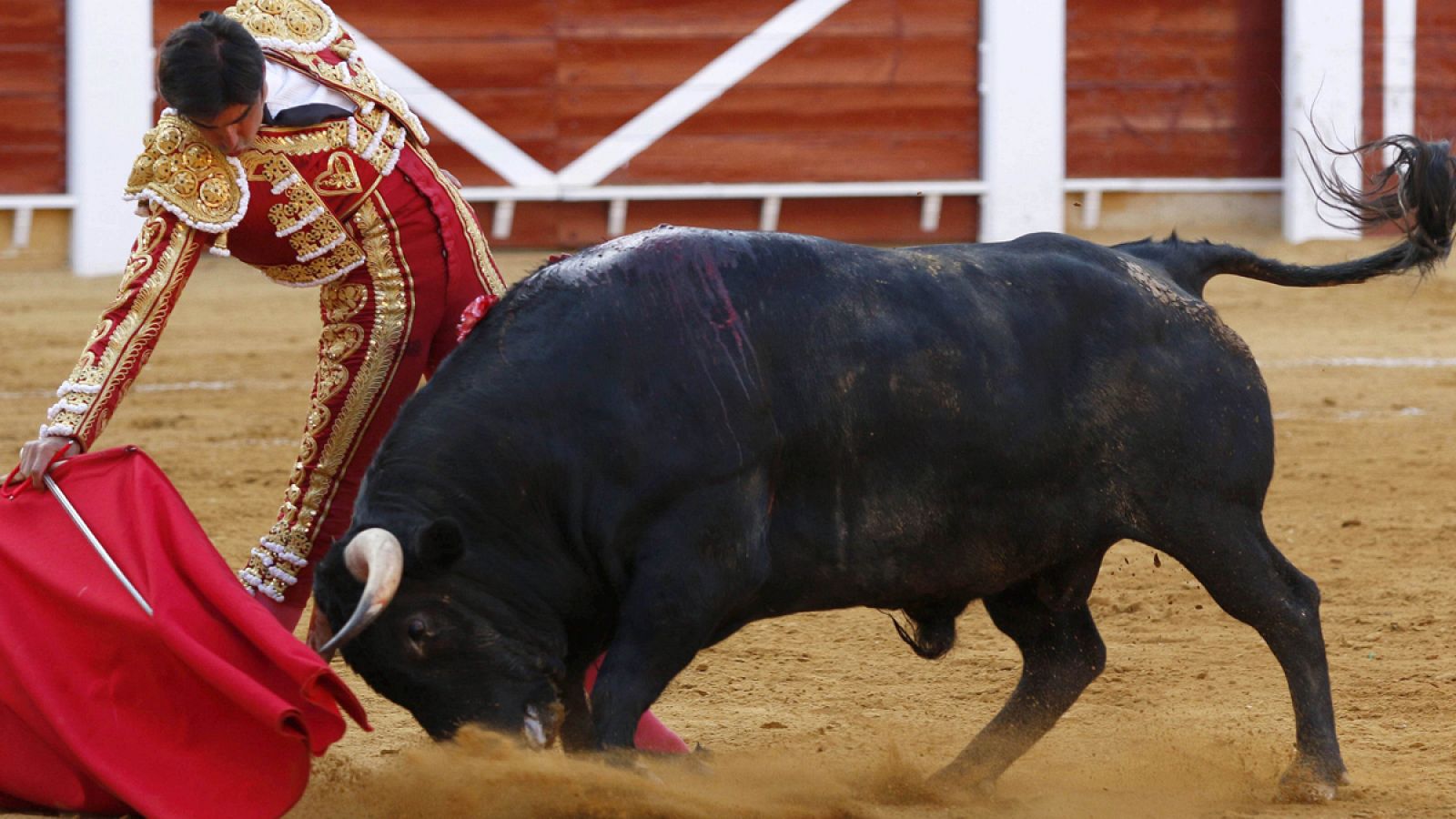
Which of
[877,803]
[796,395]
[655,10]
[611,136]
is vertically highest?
[655,10]

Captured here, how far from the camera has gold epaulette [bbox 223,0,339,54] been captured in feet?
9.42

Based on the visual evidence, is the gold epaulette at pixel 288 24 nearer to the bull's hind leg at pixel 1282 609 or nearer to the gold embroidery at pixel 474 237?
the gold embroidery at pixel 474 237

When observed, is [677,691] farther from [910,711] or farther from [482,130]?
[482,130]

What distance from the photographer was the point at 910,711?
3.46 m

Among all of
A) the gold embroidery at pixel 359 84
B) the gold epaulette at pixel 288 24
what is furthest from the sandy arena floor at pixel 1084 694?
the gold epaulette at pixel 288 24

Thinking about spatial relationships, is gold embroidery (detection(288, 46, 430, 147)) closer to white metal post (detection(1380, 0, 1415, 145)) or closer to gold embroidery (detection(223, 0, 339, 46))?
gold embroidery (detection(223, 0, 339, 46))

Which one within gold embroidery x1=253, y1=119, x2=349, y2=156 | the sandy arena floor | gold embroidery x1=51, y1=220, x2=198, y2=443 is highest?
gold embroidery x1=253, y1=119, x2=349, y2=156

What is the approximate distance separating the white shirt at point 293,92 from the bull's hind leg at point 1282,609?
4.69ft

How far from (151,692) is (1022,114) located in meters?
7.38

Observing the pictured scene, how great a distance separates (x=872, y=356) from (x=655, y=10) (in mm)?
6762

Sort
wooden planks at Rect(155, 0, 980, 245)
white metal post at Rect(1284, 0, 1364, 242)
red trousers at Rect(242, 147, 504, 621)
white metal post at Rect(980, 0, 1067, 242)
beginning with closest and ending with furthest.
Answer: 1. red trousers at Rect(242, 147, 504, 621)
2. wooden planks at Rect(155, 0, 980, 245)
3. white metal post at Rect(980, 0, 1067, 242)
4. white metal post at Rect(1284, 0, 1364, 242)

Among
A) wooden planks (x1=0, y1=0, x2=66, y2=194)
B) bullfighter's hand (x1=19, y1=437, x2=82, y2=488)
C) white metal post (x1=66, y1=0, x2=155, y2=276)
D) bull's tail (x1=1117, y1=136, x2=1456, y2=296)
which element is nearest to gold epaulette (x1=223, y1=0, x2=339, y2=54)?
bullfighter's hand (x1=19, y1=437, x2=82, y2=488)

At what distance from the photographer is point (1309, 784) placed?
287 centimetres

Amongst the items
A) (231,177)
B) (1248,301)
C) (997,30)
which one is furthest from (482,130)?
(231,177)
